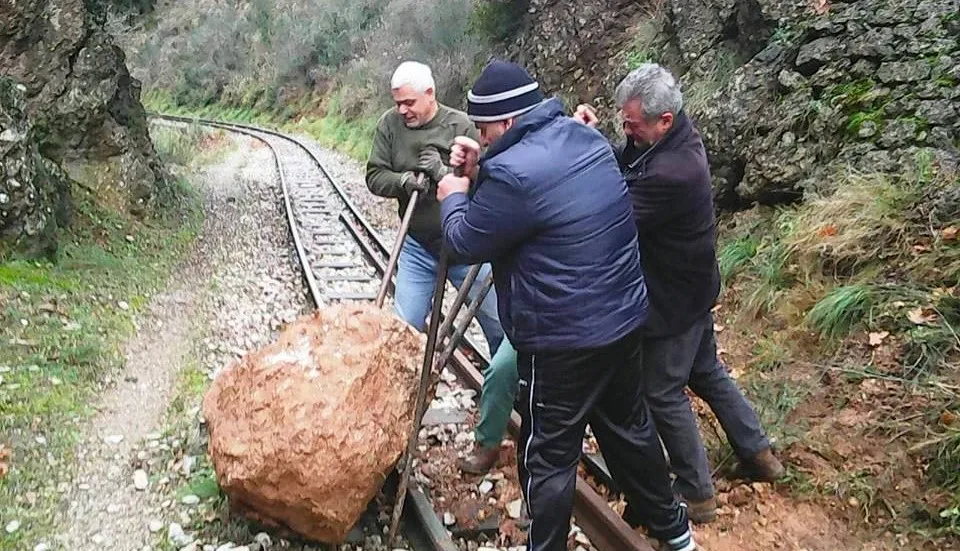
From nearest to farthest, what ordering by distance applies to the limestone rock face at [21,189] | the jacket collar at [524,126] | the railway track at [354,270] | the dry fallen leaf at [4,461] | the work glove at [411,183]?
the jacket collar at [524,126], the railway track at [354,270], the work glove at [411,183], the dry fallen leaf at [4,461], the limestone rock face at [21,189]

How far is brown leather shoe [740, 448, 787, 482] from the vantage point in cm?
459

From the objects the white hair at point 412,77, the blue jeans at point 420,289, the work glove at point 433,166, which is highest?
the white hair at point 412,77

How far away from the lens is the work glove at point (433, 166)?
4695 millimetres

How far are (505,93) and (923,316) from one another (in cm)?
316

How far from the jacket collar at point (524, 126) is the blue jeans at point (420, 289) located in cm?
178

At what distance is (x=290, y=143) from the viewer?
82.3 ft

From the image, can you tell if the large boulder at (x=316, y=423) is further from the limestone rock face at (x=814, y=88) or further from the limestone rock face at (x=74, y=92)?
the limestone rock face at (x=74, y=92)

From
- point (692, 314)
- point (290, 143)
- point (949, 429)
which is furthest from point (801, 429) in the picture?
point (290, 143)

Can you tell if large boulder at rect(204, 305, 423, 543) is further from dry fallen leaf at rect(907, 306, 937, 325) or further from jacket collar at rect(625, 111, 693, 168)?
dry fallen leaf at rect(907, 306, 937, 325)

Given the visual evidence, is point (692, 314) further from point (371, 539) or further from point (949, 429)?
point (371, 539)

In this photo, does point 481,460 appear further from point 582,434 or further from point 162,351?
point 162,351

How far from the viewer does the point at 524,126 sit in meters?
3.39

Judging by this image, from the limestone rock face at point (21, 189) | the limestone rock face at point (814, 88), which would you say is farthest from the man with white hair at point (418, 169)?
the limestone rock face at point (21, 189)

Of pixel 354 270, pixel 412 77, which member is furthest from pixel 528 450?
pixel 354 270
